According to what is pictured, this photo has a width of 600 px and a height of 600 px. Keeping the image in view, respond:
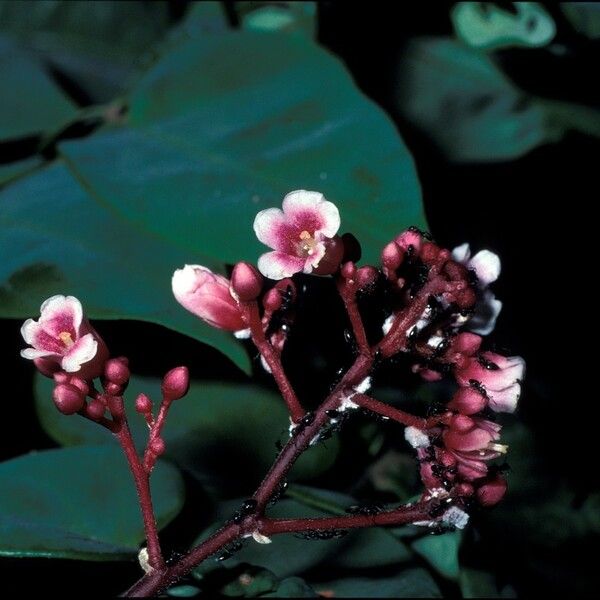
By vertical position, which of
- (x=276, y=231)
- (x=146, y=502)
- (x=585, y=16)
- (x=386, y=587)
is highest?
(x=276, y=231)

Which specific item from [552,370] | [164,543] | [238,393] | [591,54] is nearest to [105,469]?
[164,543]

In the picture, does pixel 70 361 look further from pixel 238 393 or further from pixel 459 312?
pixel 238 393

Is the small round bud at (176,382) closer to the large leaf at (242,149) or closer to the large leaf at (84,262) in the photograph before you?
the large leaf at (84,262)

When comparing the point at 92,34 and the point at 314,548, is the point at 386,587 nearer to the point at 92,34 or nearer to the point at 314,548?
the point at 314,548

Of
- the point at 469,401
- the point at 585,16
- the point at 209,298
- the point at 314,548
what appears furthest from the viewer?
the point at 585,16

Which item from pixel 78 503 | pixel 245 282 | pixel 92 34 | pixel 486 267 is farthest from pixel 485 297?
pixel 92 34

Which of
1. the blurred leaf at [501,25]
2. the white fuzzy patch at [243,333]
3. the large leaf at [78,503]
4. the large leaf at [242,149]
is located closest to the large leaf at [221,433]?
the large leaf at [78,503]

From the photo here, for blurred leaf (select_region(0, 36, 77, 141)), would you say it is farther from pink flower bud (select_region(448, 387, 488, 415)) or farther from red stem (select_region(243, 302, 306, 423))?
pink flower bud (select_region(448, 387, 488, 415))
